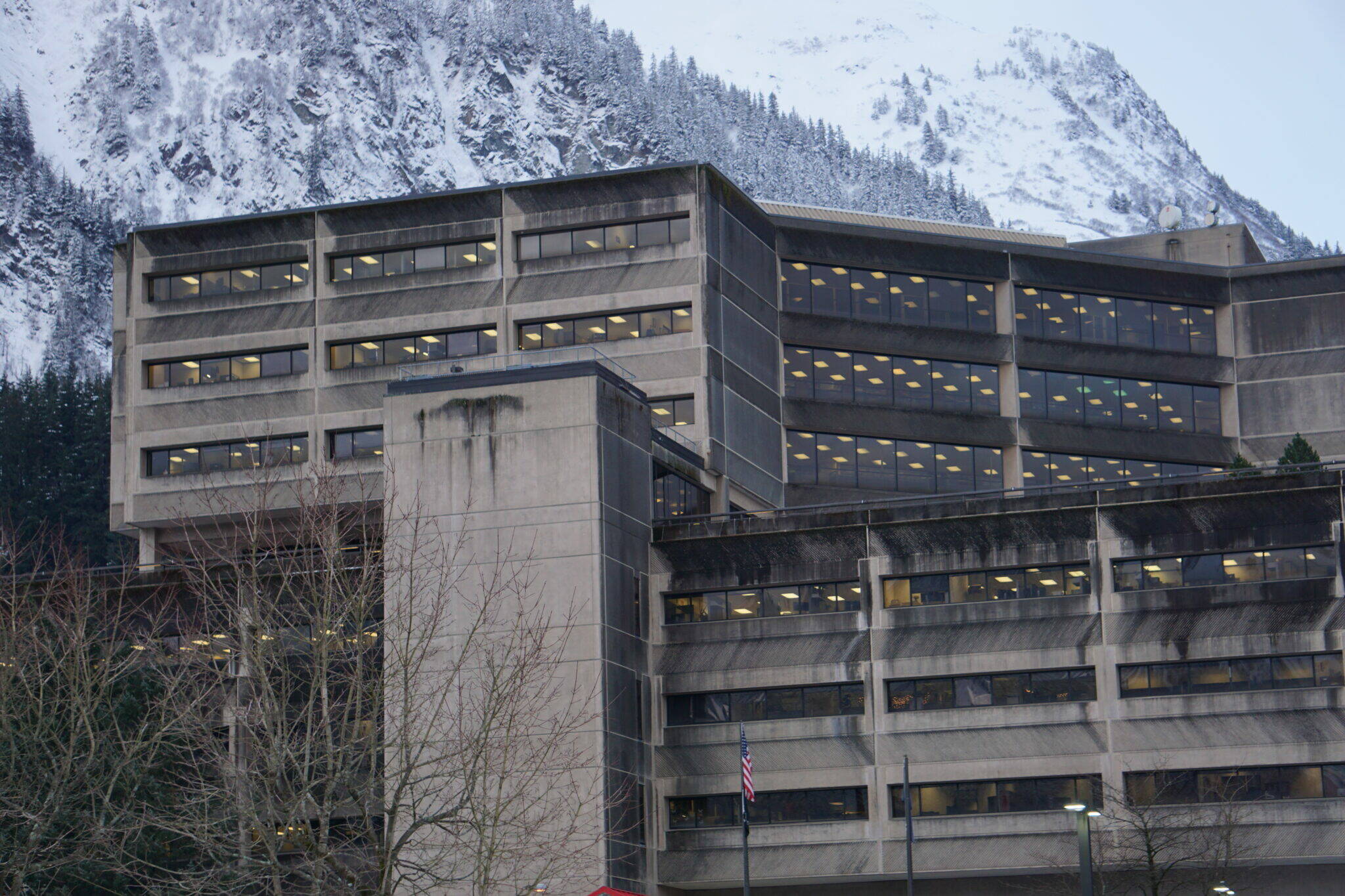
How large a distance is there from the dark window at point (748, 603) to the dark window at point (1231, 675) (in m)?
12.2

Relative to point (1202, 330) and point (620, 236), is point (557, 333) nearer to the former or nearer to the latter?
point (620, 236)

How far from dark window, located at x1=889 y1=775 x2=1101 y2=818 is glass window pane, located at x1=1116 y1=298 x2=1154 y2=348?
31.7 meters

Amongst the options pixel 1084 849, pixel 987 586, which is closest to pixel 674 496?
pixel 987 586

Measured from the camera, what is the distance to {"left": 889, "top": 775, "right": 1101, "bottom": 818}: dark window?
7238cm

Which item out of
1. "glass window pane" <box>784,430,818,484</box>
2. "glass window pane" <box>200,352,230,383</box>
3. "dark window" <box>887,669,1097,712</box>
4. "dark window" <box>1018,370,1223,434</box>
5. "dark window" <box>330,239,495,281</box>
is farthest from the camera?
"dark window" <box>1018,370,1223,434</box>

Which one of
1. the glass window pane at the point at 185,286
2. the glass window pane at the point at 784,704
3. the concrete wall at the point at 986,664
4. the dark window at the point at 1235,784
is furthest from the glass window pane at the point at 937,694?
the glass window pane at the point at 185,286

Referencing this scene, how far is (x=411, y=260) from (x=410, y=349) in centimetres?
448

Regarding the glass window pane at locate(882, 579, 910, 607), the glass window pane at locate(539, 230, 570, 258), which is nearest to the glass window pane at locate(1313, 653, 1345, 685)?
the glass window pane at locate(882, 579, 910, 607)

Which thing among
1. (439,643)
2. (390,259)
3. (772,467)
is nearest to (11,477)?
(390,259)

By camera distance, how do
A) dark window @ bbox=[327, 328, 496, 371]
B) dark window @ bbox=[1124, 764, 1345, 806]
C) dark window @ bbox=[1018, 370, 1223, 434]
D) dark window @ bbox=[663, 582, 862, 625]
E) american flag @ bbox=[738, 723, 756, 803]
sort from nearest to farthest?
american flag @ bbox=[738, 723, 756, 803] < dark window @ bbox=[1124, 764, 1345, 806] < dark window @ bbox=[663, 582, 862, 625] < dark window @ bbox=[327, 328, 496, 371] < dark window @ bbox=[1018, 370, 1223, 434]

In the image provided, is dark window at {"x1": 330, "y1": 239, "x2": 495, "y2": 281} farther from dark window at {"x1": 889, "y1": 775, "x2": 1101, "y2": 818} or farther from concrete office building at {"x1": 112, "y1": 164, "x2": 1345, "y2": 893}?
dark window at {"x1": 889, "y1": 775, "x2": 1101, "y2": 818}

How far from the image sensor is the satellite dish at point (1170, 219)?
11044 cm

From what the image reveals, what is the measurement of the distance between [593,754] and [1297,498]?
1110 inches

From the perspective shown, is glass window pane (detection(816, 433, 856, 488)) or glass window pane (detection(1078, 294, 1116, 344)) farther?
glass window pane (detection(1078, 294, 1116, 344))
